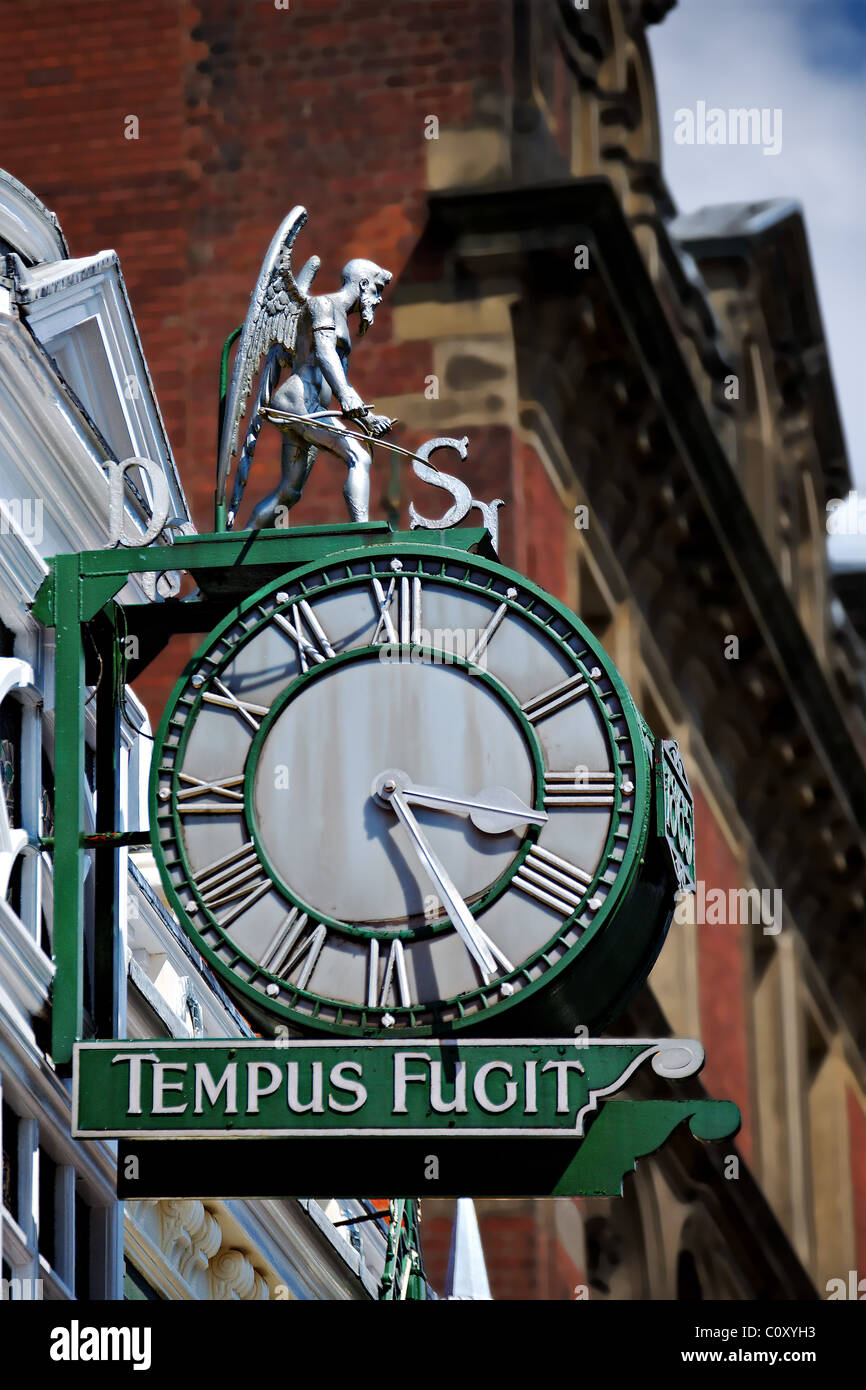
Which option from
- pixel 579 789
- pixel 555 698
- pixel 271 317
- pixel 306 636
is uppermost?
pixel 271 317

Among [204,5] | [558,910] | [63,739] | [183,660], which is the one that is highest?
[204,5]

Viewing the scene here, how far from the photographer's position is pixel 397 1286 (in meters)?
15.7

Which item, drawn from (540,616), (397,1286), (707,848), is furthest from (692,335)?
(540,616)

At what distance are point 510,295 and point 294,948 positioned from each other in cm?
1120

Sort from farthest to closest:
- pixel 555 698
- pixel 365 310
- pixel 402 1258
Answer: pixel 402 1258
pixel 365 310
pixel 555 698

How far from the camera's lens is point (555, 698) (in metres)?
12.2

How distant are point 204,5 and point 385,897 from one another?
504 inches

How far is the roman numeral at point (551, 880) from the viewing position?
468 inches

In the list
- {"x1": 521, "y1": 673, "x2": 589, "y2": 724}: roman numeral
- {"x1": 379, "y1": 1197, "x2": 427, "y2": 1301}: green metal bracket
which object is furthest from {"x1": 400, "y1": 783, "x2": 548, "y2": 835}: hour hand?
{"x1": 379, "y1": 1197, "x2": 427, "y2": 1301}: green metal bracket

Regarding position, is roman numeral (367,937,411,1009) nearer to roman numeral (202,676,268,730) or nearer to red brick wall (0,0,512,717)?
roman numeral (202,676,268,730)

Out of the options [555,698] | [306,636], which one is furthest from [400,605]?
[555,698]

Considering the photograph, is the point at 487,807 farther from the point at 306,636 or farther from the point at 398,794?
the point at 306,636

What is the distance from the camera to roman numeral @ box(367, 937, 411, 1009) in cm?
1177

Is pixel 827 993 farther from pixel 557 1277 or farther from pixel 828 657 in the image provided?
pixel 557 1277
